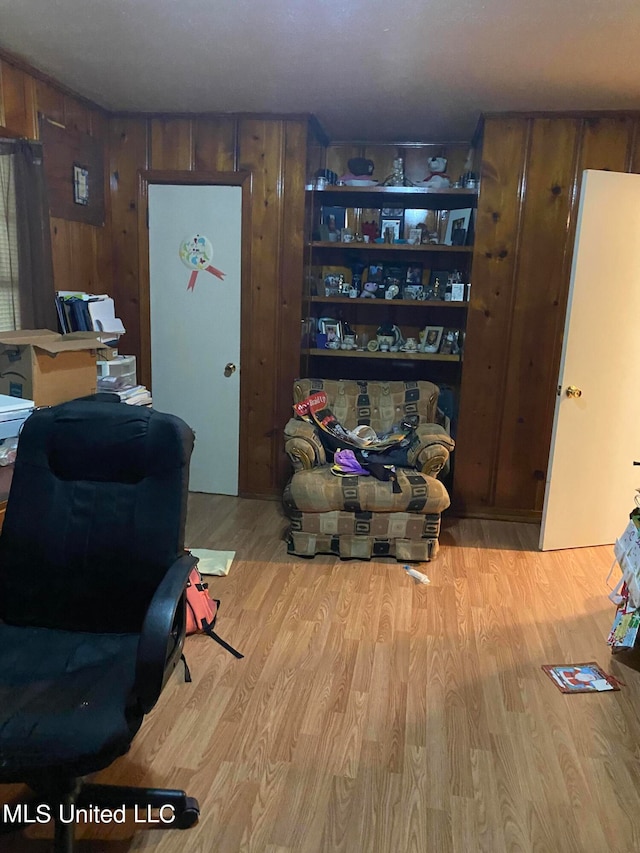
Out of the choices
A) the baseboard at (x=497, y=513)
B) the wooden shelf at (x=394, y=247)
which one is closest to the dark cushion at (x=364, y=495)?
the baseboard at (x=497, y=513)

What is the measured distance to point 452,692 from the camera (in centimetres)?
227

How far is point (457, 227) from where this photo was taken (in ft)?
13.3

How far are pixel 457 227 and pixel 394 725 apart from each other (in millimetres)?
3083

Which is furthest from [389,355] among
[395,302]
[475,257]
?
[475,257]

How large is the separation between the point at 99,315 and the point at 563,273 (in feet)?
8.87

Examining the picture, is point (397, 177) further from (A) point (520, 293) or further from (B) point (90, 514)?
(B) point (90, 514)

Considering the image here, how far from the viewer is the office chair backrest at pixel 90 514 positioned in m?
1.67

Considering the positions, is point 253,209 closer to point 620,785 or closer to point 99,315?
point 99,315

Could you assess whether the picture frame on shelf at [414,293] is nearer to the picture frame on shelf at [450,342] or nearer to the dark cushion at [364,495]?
the picture frame on shelf at [450,342]

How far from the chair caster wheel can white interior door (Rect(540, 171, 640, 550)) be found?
247cm

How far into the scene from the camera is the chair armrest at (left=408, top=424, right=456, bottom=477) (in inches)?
133

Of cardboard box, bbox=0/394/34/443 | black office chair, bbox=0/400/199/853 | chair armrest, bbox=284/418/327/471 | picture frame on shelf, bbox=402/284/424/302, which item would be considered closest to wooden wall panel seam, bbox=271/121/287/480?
chair armrest, bbox=284/418/327/471

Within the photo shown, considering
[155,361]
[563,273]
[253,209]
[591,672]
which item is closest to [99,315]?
[155,361]

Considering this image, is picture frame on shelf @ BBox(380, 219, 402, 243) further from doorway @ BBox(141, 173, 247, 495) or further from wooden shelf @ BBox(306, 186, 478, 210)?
doorway @ BBox(141, 173, 247, 495)
